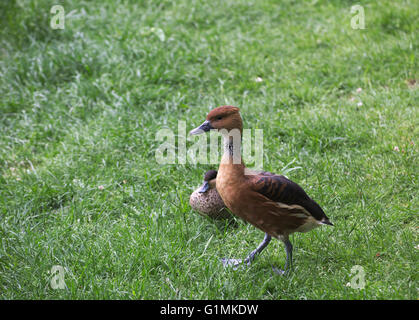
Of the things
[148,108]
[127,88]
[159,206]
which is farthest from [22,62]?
[159,206]

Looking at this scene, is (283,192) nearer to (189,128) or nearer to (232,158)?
(232,158)

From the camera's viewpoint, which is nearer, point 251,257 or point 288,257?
point 288,257

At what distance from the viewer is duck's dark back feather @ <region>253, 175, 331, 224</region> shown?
3.45m

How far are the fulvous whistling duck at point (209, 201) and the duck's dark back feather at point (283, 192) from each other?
757 mm

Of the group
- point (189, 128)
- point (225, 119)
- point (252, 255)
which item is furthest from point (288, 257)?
point (189, 128)

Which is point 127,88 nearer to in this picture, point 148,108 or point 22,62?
point 148,108

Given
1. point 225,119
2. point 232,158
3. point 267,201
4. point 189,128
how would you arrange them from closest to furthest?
point 267,201, point 232,158, point 225,119, point 189,128

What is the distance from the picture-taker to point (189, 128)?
18.3ft

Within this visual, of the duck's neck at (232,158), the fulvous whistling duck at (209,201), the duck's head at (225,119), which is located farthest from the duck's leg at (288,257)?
the duck's head at (225,119)

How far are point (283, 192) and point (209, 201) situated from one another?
35.2 inches

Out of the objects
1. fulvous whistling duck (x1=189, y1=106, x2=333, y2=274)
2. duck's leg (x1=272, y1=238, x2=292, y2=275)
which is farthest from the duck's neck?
duck's leg (x1=272, y1=238, x2=292, y2=275)

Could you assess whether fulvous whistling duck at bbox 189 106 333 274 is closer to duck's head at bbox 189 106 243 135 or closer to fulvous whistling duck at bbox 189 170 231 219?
duck's head at bbox 189 106 243 135

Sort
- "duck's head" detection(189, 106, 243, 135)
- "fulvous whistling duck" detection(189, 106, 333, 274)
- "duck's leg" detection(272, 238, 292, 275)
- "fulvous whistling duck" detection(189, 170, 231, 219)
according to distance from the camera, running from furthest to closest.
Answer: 1. "fulvous whistling duck" detection(189, 170, 231, 219)
2. "duck's head" detection(189, 106, 243, 135)
3. "duck's leg" detection(272, 238, 292, 275)
4. "fulvous whistling duck" detection(189, 106, 333, 274)

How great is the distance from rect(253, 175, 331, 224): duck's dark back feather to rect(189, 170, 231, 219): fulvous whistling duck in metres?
0.76
